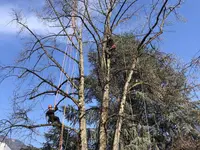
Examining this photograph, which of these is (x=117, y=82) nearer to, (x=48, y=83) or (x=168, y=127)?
(x=48, y=83)

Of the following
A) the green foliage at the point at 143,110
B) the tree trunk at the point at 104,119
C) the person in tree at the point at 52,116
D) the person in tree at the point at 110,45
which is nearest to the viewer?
the tree trunk at the point at 104,119

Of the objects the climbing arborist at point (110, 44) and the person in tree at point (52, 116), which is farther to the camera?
the climbing arborist at point (110, 44)

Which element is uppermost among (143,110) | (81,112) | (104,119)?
(143,110)

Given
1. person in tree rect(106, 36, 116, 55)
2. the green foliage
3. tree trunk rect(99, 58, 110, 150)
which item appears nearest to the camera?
tree trunk rect(99, 58, 110, 150)

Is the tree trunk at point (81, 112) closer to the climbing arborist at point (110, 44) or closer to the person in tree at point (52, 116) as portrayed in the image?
the person in tree at point (52, 116)

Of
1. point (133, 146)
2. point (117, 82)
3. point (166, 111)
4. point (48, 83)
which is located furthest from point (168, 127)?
point (48, 83)

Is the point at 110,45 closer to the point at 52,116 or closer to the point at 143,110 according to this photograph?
the point at 52,116

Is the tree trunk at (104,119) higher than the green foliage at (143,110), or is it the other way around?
the green foliage at (143,110)

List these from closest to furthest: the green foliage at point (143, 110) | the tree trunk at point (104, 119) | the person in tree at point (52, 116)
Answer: the tree trunk at point (104, 119)
the person in tree at point (52, 116)
the green foliage at point (143, 110)

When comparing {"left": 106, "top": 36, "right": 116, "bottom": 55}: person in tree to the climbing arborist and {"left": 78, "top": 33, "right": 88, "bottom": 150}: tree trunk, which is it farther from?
{"left": 78, "top": 33, "right": 88, "bottom": 150}: tree trunk

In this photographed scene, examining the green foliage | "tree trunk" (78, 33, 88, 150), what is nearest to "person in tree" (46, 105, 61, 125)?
"tree trunk" (78, 33, 88, 150)

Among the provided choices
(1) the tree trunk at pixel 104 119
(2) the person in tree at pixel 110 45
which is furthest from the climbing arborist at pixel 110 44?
(1) the tree trunk at pixel 104 119

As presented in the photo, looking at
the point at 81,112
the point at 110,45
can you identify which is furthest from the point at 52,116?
the point at 110,45

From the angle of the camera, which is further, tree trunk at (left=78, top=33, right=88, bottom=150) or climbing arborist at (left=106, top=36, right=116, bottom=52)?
climbing arborist at (left=106, top=36, right=116, bottom=52)
